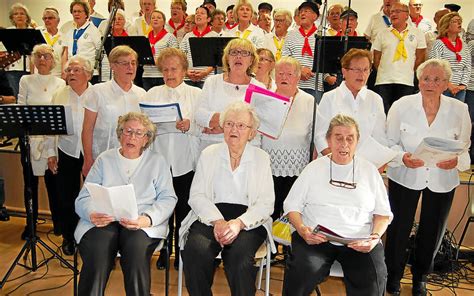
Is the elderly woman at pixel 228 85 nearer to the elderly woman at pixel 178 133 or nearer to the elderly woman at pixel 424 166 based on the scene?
the elderly woman at pixel 178 133

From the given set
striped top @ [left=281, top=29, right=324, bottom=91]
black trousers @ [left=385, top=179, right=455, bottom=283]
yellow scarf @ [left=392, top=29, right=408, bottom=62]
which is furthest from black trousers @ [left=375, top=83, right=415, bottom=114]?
black trousers @ [left=385, top=179, right=455, bottom=283]

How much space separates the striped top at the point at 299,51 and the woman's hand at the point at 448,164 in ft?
6.17

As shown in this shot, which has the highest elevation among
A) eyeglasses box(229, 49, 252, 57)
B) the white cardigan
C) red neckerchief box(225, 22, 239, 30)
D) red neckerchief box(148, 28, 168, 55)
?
red neckerchief box(225, 22, 239, 30)

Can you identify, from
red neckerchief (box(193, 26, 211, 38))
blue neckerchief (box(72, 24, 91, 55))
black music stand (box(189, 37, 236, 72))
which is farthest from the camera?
red neckerchief (box(193, 26, 211, 38))

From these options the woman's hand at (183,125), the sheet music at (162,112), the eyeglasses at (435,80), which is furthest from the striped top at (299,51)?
the sheet music at (162,112)

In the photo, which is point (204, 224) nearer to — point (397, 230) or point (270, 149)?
point (270, 149)

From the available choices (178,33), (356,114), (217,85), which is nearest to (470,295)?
(356,114)

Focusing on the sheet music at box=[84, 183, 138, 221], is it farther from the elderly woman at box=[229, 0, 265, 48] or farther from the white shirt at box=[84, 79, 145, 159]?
the elderly woman at box=[229, 0, 265, 48]

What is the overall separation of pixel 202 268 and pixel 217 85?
4.40ft

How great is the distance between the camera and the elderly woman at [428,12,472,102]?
503cm

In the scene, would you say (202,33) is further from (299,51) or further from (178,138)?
(178,138)

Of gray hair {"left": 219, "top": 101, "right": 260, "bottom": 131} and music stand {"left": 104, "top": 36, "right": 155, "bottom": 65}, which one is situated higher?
music stand {"left": 104, "top": 36, "right": 155, "bottom": 65}

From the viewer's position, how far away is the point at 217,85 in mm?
3408

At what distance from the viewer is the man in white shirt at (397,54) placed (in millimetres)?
5008
